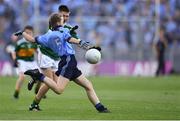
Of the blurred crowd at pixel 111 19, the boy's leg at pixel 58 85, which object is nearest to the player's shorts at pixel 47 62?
the boy's leg at pixel 58 85

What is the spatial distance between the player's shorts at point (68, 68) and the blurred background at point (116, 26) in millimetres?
23516

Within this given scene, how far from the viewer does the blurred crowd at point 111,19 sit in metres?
41.3

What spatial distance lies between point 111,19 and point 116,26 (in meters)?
0.50

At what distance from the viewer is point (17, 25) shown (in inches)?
1626

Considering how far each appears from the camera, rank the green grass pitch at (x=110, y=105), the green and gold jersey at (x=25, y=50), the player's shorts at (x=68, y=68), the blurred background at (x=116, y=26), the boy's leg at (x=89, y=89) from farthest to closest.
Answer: the blurred background at (x=116, y=26)
the green and gold jersey at (x=25, y=50)
the boy's leg at (x=89, y=89)
the player's shorts at (x=68, y=68)
the green grass pitch at (x=110, y=105)

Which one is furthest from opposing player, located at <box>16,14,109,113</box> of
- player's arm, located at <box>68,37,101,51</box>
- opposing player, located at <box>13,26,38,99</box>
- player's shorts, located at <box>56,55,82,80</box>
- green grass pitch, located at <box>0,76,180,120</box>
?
opposing player, located at <box>13,26,38,99</box>

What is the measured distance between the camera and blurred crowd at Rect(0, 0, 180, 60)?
41.3 meters

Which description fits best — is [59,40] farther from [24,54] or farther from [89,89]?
[24,54]

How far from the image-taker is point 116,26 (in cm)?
4203

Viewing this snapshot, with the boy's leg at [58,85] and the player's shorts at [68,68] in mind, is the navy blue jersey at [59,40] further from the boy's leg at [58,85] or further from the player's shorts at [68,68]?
the boy's leg at [58,85]

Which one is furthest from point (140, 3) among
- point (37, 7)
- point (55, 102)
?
point (55, 102)

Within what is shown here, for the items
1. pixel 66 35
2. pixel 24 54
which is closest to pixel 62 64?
pixel 66 35

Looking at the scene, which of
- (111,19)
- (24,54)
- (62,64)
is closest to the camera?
(62,64)

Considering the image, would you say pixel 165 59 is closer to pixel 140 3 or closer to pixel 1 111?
pixel 140 3
